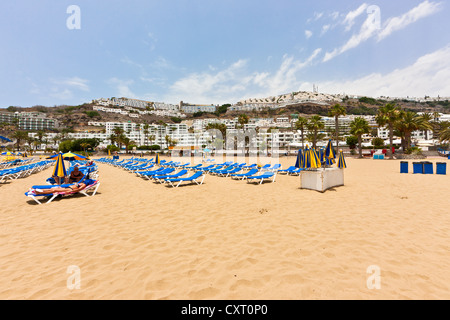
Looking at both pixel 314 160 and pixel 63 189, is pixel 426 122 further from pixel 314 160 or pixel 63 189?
pixel 63 189

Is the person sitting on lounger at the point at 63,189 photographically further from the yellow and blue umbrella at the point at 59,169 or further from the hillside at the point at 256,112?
the hillside at the point at 256,112

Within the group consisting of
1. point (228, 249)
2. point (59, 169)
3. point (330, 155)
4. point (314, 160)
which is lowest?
point (228, 249)

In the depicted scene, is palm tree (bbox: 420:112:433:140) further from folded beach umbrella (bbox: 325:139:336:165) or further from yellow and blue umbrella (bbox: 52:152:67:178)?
yellow and blue umbrella (bbox: 52:152:67:178)

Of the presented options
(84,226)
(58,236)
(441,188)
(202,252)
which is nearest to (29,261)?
(58,236)

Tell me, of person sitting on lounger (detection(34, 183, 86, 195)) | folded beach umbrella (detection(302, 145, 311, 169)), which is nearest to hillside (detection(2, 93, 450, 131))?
person sitting on lounger (detection(34, 183, 86, 195))

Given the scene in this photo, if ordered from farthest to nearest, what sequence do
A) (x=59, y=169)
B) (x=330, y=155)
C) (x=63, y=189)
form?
(x=330, y=155), (x=59, y=169), (x=63, y=189)

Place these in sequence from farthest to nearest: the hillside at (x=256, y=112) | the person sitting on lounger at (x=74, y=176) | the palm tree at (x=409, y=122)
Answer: the hillside at (x=256, y=112) → the palm tree at (x=409, y=122) → the person sitting on lounger at (x=74, y=176)

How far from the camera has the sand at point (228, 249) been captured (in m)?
2.54

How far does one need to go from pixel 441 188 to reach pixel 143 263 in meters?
11.2

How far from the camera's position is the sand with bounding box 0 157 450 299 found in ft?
8.35

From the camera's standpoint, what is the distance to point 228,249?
3555mm

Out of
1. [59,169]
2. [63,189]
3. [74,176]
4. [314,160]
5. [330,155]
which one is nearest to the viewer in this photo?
[63,189]

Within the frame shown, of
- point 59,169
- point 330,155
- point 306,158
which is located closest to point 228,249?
point 306,158

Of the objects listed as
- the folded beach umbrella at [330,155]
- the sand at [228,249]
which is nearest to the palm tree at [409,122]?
the folded beach umbrella at [330,155]
